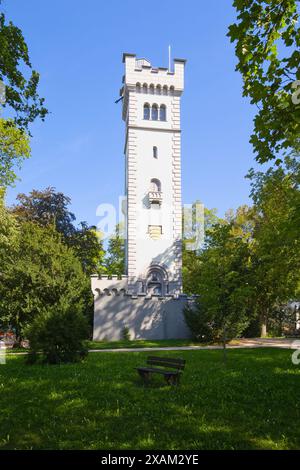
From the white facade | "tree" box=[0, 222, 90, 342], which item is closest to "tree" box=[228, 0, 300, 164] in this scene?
"tree" box=[0, 222, 90, 342]

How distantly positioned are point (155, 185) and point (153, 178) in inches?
24.3

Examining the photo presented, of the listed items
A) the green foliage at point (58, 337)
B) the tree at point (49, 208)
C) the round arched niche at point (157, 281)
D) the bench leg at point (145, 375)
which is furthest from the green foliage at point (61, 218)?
the bench leg at point (145, 375)

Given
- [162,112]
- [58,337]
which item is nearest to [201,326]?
[58,337]

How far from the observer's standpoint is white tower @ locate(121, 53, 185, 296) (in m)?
33.5

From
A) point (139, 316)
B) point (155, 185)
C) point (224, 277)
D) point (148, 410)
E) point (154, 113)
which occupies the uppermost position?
point (154, 113)

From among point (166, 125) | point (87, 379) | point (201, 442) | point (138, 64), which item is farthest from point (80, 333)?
point (138, 64)

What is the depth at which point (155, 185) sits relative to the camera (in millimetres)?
34938

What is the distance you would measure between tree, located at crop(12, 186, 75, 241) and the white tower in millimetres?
8677

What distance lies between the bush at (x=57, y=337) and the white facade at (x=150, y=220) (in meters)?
13.8

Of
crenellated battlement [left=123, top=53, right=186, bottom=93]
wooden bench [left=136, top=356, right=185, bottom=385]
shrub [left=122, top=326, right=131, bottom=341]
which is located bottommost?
shrub [left=122, top=326, right=131, bottom=341]

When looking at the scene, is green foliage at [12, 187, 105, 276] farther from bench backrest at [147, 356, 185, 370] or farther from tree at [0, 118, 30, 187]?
bench backrest at [147, 356, 185, 370]

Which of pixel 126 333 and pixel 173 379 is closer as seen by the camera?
pixel 173 379

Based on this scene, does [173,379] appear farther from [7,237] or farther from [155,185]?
[155,185]

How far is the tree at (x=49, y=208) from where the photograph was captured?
1547 inches
